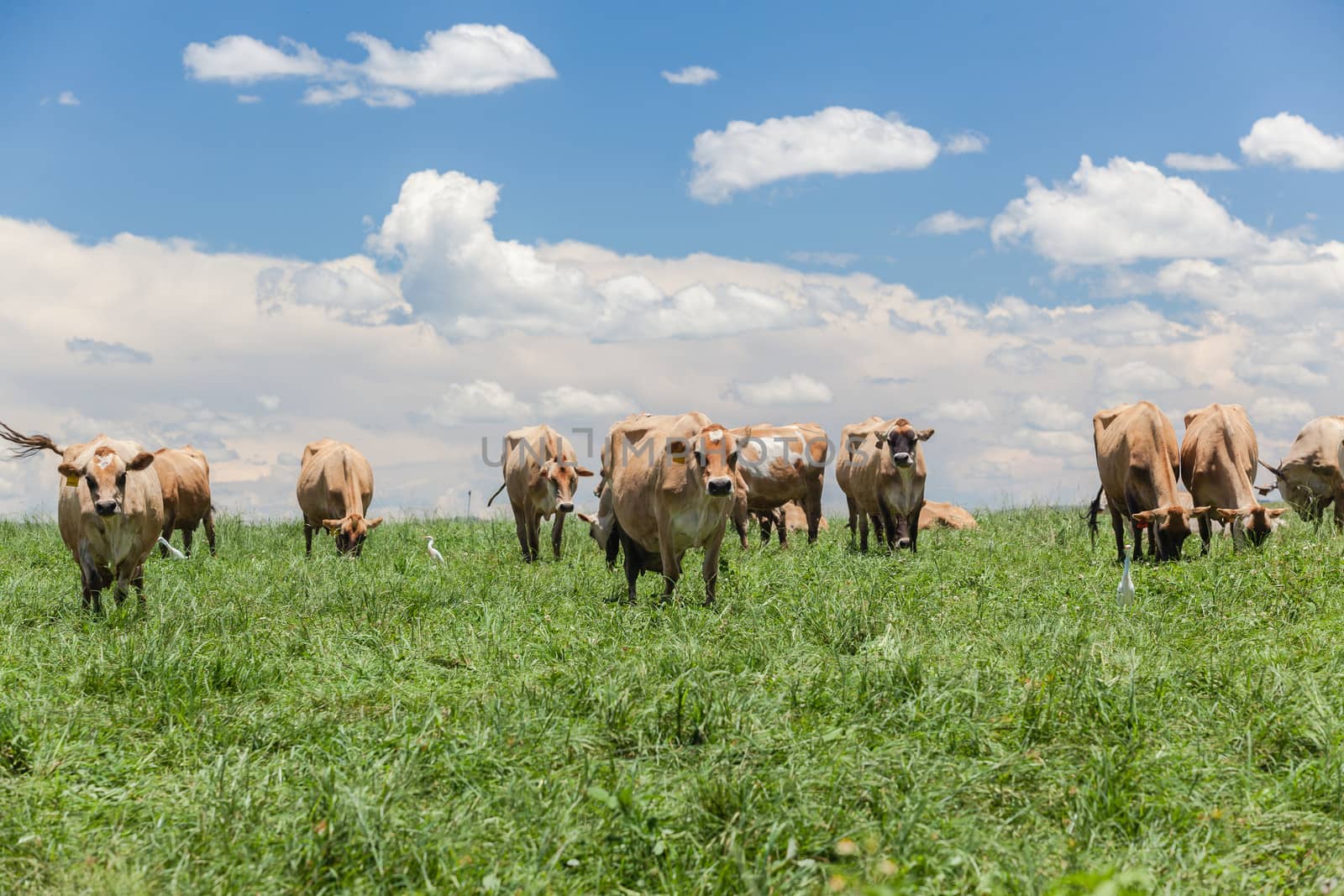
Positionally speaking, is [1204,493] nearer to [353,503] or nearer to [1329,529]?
[1329,529]

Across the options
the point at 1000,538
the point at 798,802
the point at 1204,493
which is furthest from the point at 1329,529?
the point at 798,802

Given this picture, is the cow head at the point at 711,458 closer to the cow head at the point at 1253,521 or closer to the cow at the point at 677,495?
the cow at the point at 677,495

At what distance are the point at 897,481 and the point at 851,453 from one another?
3.02 metres

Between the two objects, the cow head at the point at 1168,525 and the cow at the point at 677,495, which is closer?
the cow at the point at 677,495

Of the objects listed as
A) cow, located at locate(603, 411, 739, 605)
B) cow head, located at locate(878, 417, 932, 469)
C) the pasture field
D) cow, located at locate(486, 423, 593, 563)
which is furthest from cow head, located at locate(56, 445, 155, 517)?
cow head, located at locate(878, 417, 932, 469)

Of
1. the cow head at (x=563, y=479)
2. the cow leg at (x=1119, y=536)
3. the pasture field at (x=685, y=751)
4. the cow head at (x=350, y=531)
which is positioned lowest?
the pasture field at (x=685, y=751)

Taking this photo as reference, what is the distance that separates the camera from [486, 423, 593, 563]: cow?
16.5 m

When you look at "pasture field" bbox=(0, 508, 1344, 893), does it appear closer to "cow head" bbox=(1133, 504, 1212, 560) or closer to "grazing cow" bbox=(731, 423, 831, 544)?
"cow head" bbox=(1133, 504, 1212, 560)

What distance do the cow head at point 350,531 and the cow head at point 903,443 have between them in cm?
739

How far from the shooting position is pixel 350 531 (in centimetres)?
1623

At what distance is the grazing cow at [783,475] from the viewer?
1916 centimetres

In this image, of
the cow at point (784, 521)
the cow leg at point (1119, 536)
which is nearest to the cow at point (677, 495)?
the cow leg at point (1119, 536)

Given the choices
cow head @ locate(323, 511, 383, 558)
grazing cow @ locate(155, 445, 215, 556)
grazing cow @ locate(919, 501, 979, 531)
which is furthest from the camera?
grazing cow @ locate(919, 501, 979, 531)

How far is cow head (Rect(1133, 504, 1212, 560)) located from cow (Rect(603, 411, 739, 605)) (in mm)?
5415
